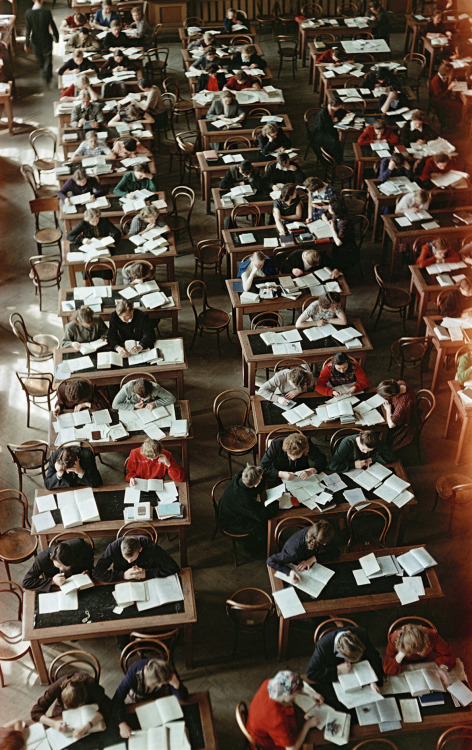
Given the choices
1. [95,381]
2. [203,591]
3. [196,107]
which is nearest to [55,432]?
[95,381]

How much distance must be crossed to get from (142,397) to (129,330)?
3.96 feet

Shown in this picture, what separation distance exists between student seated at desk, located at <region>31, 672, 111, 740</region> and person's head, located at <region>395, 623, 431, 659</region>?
91.4 inches

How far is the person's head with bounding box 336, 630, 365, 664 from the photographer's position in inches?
243

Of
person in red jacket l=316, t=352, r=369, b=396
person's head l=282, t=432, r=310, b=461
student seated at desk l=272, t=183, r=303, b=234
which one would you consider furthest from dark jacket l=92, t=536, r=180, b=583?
student seated at desk l=272, t=183, r=303, b=234

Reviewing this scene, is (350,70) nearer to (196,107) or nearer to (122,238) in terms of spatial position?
(196,107)

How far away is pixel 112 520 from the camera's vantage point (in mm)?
7359

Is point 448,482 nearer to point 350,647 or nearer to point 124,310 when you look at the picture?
point 350,647

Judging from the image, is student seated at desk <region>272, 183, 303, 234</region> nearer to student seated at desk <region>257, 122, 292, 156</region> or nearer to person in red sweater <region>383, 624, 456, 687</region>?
student seated at desk <region>257, 122, 292, 156</region>

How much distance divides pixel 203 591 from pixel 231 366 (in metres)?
3.33

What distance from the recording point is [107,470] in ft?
29.4

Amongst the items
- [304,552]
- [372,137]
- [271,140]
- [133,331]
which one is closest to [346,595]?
[304,552]

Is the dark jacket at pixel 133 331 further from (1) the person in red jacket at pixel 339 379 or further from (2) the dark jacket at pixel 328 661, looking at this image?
(2) the dark jacket at pixel 328 661

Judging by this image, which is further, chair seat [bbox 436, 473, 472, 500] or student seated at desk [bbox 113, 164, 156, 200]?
student seated at desk [bbox 113, 164, 156, 200]

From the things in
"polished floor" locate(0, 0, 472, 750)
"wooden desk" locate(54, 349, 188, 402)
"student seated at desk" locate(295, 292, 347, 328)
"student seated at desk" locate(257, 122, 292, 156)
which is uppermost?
"student seated at desk" locate(257, 122, 292, 156)
